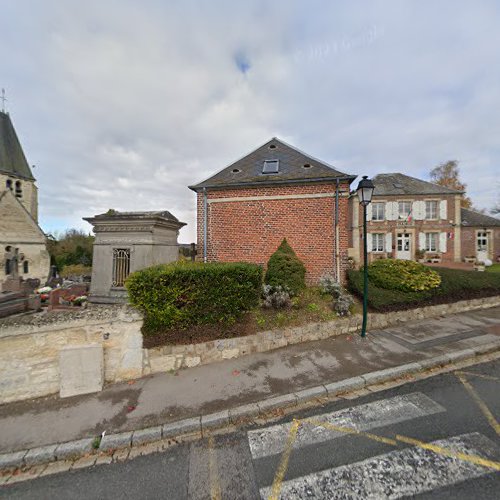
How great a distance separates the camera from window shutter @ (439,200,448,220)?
18.1 metres

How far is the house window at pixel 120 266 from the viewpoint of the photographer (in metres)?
5.87

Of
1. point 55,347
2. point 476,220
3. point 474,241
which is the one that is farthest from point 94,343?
point 476,220

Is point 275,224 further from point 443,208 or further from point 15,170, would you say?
point 15,170

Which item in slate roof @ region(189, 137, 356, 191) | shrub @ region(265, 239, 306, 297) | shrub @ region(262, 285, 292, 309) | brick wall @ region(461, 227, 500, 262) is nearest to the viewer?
shrub @ region(262, 285, 292, 309)

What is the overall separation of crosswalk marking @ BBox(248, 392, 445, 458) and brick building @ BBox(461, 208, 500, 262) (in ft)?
79.1

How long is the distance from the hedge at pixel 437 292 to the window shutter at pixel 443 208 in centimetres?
1418

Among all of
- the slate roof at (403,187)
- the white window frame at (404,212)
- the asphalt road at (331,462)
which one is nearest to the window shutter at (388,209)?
the white window frame at (404,212)

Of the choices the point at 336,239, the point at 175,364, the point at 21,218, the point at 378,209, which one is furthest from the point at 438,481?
the point at 21,218

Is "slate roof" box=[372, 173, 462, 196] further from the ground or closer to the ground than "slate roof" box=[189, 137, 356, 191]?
further from the ground

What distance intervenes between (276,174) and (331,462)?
305 inches

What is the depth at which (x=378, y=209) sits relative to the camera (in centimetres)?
1917

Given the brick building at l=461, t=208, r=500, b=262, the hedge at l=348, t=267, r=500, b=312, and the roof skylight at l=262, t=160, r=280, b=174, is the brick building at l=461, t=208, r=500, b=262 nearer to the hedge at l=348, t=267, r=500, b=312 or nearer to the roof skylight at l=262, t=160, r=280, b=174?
the hedge at l=348, t=267, r=500, b=312

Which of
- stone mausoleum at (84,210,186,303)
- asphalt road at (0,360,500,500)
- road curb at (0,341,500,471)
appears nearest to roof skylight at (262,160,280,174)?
stone mausoleum at (84,210,186,303)

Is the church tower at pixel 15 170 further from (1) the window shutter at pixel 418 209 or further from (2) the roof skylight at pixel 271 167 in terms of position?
(1) the window shutter at pixel 418 209
